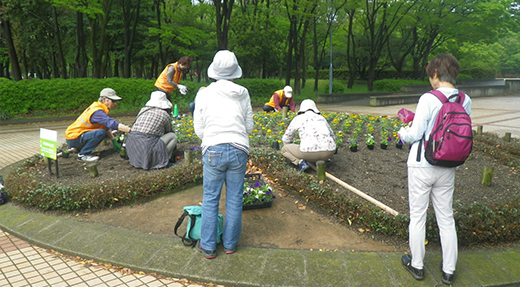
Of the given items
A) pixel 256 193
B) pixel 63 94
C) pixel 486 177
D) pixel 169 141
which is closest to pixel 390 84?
pixel 63 94

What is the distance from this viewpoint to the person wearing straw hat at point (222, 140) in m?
3.24

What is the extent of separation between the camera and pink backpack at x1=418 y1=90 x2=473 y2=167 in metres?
2.73

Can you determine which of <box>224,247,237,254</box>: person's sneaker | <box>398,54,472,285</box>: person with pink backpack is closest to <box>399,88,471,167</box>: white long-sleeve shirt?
<box>398,54,472,285</box>: person with pink backpack

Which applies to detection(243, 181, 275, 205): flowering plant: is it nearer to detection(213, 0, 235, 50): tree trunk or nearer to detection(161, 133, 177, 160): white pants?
detection(161, 133, 177, 160): white pants

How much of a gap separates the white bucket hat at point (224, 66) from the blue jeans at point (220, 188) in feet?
2.02

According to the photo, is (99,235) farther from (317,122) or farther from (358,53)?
(358,53)

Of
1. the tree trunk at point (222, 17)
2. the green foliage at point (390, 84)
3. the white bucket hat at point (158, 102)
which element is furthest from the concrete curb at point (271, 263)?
the green foliage at point (390, 84)

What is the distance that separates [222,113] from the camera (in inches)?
128

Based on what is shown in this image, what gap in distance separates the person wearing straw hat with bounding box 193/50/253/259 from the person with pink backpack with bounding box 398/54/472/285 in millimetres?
1361

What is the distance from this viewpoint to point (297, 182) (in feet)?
15.5

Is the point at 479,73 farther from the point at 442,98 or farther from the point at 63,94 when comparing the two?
the point at 442,98

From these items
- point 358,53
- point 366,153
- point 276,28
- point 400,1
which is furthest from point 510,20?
point 366,153

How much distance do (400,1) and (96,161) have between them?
2304 centimetres

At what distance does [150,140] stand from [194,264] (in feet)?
9.25
